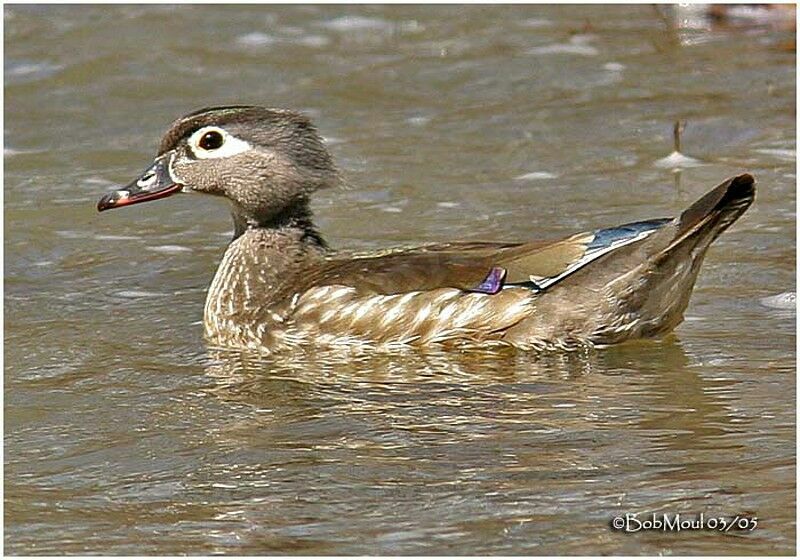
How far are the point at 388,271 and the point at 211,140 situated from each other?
1.08 meters

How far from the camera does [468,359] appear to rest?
7.31 meters

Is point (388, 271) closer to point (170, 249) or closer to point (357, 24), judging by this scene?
point (170, 249)

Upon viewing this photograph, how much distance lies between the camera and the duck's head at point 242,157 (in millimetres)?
8008

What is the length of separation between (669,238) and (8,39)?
6.94 m

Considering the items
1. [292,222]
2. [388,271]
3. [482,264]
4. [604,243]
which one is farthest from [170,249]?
[604,243]

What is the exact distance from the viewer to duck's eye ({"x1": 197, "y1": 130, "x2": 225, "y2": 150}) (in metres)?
8.00

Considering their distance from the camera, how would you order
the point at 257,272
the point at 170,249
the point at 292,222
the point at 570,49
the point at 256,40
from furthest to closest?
the point at 256,40 < the point at 570,49 < the point at 170,249 < the point at 292,222 < the point at 257,272

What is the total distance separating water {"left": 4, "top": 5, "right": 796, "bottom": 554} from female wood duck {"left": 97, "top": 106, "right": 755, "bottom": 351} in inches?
5.4

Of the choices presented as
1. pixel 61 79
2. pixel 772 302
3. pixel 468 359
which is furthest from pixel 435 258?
pixel 61 79

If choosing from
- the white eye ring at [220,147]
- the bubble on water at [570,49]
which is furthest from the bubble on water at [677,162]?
the white eye ring at [220,147]

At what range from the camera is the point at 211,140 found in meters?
8.01

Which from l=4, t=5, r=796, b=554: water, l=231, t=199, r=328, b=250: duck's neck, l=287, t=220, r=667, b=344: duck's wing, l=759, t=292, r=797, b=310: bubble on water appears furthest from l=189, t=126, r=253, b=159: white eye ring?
l=759, t=292, r=797, b=310: bubble on water

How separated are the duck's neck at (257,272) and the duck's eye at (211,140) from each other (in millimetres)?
364

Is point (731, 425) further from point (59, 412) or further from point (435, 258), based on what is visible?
point (59, 412)
